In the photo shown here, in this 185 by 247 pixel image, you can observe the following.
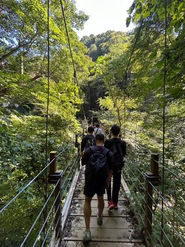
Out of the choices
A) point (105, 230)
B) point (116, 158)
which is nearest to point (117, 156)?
point (116, 158)

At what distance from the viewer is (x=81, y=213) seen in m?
1.74

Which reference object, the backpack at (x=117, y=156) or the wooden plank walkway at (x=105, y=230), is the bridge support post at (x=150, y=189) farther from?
the backpack at (x=117, y=156)

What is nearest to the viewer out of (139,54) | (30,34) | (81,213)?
(81,213)

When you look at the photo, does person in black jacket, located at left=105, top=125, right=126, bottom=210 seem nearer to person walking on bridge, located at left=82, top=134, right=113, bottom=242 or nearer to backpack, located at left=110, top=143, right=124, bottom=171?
backpack, located at left=110, top=143, right=124, bottom=171

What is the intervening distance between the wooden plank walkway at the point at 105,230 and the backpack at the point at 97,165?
1.72 feet

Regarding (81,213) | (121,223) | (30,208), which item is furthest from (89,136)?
(30,208)

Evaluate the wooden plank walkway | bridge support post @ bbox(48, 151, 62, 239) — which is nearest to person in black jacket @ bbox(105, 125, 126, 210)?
the wooden plank walkway

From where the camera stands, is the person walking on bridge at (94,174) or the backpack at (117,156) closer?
the person walking on bridge at (94,174)

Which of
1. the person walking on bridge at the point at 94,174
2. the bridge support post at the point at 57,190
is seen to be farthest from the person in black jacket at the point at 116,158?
the bridge support post at the point at 57,190

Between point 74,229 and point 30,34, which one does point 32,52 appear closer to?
point 30,34

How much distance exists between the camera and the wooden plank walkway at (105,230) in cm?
132

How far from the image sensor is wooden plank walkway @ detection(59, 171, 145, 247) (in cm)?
132

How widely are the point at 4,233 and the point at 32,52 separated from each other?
15.2ft

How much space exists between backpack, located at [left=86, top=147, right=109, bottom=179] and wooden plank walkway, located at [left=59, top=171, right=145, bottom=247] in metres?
0.52
